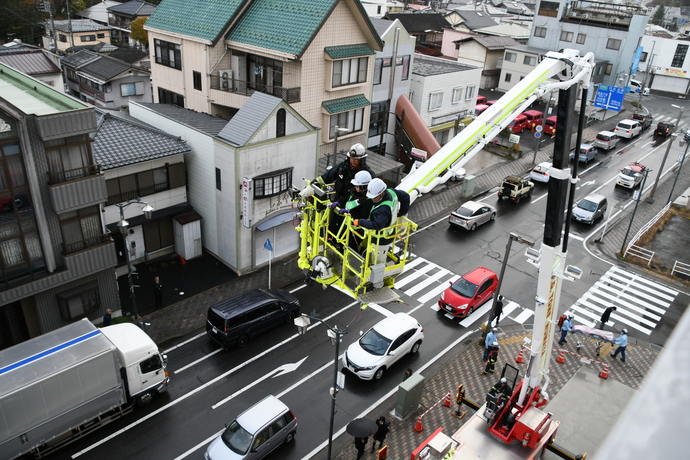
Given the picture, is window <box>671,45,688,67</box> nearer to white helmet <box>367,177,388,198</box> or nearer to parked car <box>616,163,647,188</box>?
parked car <box>616,163,647,188</box>

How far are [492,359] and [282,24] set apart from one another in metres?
24.2

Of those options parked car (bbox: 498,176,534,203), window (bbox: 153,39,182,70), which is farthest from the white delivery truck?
parked car (bbox: 498,176,534,203)

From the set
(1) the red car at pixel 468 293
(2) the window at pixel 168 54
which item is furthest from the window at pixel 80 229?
(1) the red car at pixel 468 293

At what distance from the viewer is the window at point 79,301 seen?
23625 millimetres

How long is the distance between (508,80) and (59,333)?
6690cm

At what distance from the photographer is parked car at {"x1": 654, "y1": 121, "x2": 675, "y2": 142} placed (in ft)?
194

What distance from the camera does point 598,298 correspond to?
31047 millimetres

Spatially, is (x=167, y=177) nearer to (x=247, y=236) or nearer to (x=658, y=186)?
(x=247, y=236)

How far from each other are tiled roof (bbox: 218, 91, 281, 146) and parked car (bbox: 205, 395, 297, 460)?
14.0 m

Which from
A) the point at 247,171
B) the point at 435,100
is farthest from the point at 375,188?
the point at 435,100

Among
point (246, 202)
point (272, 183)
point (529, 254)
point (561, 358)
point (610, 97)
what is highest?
point (529, 254)

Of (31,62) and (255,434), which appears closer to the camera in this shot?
(255,434)

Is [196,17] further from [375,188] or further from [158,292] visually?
[375,188]

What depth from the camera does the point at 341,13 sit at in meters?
34.2
